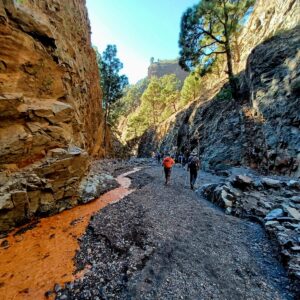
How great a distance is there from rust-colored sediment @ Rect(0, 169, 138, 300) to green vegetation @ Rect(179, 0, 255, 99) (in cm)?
2036

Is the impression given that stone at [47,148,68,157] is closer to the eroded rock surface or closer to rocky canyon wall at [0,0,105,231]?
rocky canyon wall at [0,0,105,231]

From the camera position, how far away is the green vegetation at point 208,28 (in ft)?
65.9

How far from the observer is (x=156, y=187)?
553 inches

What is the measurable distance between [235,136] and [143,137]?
133ft

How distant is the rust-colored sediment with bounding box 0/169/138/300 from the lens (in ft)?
18.2

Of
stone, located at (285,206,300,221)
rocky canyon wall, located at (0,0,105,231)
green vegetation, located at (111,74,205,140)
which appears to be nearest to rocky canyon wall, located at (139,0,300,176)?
stone, located at (285,206,300,221)

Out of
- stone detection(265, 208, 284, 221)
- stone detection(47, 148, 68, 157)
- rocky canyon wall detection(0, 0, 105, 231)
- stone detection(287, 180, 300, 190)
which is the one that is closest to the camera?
stone detection(265, 208, 284, 221)

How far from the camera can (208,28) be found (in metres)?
21.8

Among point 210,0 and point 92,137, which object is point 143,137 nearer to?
point 92,137

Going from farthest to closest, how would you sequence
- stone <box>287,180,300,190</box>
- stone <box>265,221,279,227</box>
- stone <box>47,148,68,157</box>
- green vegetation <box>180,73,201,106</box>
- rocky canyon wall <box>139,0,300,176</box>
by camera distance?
green vegetation <box>180,73,201,106</box>
rocky canyon wall <box>139,0,300,176</box>
stone <box>47,148,68,157</box>
stone <box>287,180,300,190</box>
stone <box>265,221,279,227</box>

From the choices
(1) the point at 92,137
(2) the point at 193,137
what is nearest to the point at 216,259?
(2) the point at 193,137

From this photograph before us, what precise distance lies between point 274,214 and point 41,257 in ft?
27.5

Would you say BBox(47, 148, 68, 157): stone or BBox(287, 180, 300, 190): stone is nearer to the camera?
BBox(287, 180, 300, 190): stone

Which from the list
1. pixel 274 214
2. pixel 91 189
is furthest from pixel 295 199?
pixel 91 189
